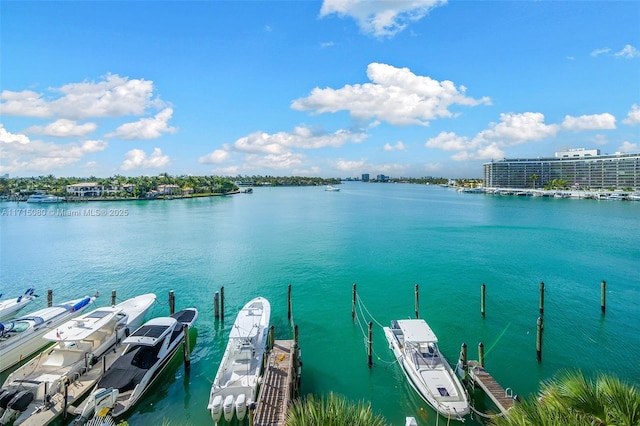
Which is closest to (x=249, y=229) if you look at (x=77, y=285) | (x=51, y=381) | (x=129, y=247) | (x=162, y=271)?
(x=129, y=247)

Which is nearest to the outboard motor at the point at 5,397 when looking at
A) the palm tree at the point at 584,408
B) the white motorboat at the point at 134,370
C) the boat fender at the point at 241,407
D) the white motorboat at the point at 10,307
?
the white motorboat at the point at 134,370

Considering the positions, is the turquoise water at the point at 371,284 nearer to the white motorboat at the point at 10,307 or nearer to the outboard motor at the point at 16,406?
the outboard motor at the point at 16,406

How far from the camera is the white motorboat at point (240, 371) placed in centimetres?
1391

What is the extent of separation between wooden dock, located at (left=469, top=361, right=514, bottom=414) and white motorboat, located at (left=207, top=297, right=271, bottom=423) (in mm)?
10331

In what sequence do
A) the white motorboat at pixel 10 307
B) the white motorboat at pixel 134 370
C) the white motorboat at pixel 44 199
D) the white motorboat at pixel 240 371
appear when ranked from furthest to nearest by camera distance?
the white motorboat at pixel 44 199 → the white motorboat at pixel 10 307 → the white motorboat at pixel 240 371 → the white motorboat at pixel 134 370

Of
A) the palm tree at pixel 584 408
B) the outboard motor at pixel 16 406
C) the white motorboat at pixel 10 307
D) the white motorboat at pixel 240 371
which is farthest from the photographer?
the white motorboat at pixel 10 307

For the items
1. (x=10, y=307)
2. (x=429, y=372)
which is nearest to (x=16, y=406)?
(x=10, y=307)

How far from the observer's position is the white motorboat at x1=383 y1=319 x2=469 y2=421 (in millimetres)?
14031

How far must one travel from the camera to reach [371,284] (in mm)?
32219

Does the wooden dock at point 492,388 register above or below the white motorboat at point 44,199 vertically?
below

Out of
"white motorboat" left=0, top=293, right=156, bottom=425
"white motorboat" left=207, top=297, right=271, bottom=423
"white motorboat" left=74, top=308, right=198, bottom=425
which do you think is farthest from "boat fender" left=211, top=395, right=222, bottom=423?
"white motorboat" left=0, top=293, right=156, bottom=425

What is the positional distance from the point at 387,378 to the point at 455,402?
4.12m

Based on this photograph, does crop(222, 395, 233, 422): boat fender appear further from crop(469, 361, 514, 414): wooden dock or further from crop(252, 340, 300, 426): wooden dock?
crop(469, 361, 514, 414): wooden dock

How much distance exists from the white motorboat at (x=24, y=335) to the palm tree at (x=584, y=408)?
77.6 ft
